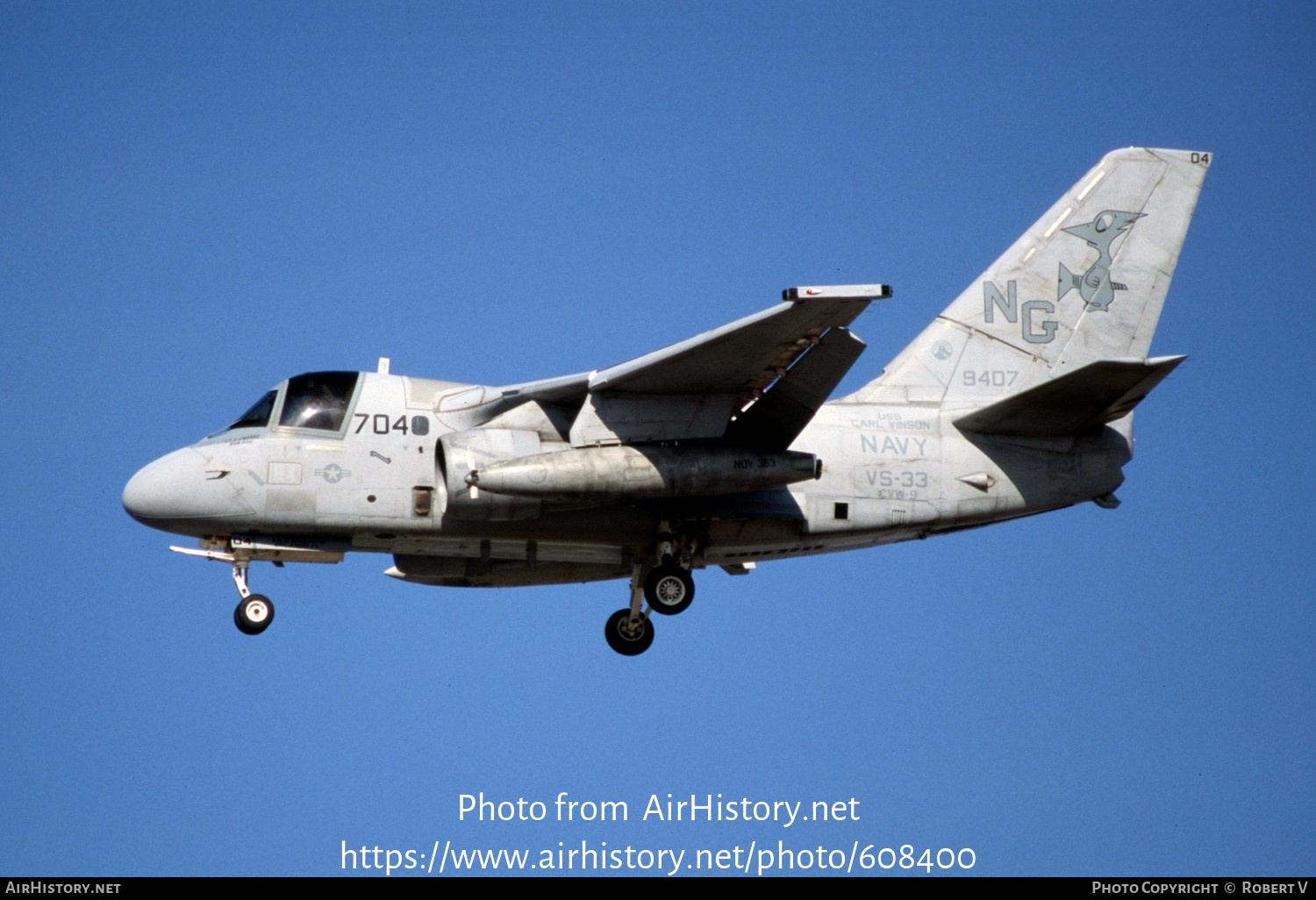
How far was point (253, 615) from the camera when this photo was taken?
24.4m

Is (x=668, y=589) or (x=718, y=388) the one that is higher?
(x=718, y=388)

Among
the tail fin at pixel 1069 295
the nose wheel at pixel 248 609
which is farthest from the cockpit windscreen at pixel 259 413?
the tail fin at pixel 1069 295

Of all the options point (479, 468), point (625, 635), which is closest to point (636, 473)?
point (479, 468)

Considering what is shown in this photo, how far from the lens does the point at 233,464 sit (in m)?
23.9

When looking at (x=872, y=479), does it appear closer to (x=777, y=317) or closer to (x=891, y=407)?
(x=891, y=407)

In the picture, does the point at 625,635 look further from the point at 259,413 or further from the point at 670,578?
the point at 259,413

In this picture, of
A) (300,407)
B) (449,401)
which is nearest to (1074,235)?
(449,401)

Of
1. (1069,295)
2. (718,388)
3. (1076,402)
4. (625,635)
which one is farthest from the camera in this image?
(1069,295)

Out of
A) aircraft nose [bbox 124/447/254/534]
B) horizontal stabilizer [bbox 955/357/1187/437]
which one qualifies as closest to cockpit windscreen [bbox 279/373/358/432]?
aircraft nose [bbox 124/447/254/534]

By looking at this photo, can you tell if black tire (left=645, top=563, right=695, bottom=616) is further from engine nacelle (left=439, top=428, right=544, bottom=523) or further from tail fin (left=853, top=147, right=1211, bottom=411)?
tail fin (left=853, top=147, right=1211, bottom=411)

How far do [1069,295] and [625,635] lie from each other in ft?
25.2

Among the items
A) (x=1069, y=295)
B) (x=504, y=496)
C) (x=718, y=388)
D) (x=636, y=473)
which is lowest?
(x=504, y=496)

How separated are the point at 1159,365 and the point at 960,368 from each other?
11.7ft

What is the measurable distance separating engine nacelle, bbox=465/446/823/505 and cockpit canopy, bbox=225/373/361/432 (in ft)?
7.11
